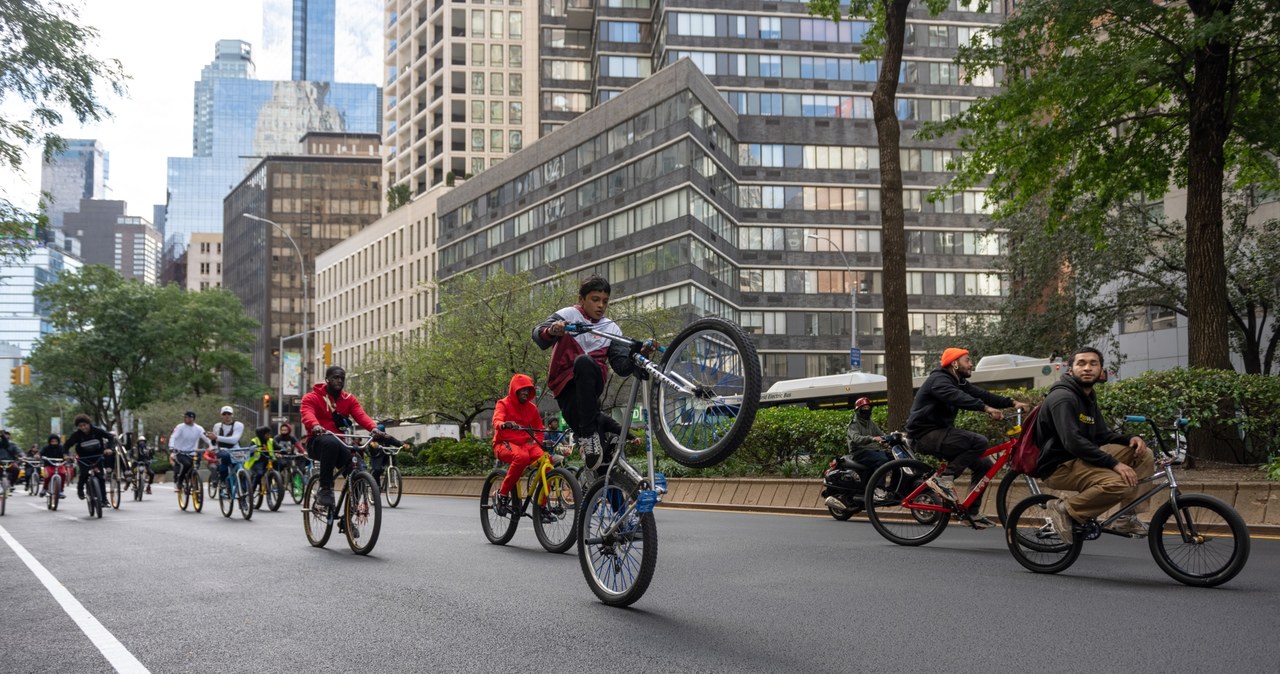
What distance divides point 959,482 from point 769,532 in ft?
15.4

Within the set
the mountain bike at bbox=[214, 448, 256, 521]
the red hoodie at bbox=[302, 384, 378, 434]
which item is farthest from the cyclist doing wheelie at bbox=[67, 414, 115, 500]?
the red hoodie at bbox=[302, 384, 378, 434]

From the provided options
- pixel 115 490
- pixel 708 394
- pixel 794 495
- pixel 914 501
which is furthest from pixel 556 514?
pixel 115 490

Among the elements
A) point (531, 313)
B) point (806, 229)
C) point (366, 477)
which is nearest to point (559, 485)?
point (366, 477)

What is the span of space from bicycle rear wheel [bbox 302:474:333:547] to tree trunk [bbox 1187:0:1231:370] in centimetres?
1323

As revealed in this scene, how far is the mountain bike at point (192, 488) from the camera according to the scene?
65.0 feet

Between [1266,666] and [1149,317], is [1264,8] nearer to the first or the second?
[1266,666]

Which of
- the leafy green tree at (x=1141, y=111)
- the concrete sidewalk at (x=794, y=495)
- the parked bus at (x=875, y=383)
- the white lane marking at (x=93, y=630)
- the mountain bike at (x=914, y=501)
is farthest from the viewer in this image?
the parked bus at (x=875, y=383)

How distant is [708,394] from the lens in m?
6.70

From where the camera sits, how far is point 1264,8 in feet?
62.6

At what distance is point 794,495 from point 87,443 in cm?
1178

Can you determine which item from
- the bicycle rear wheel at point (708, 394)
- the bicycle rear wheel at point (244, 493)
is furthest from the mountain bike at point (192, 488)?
the bicycle rear wheel at point (708, 394)

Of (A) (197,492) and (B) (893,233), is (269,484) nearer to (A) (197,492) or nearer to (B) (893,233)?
(A) (197,492)

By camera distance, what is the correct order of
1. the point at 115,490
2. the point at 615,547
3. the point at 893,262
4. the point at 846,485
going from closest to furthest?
the point at 615,547
the point at 846,485
the point at 893,262
the point at 115,490

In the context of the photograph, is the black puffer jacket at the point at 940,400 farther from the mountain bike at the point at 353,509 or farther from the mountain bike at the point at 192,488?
the mountain bike at the point at 192,488
